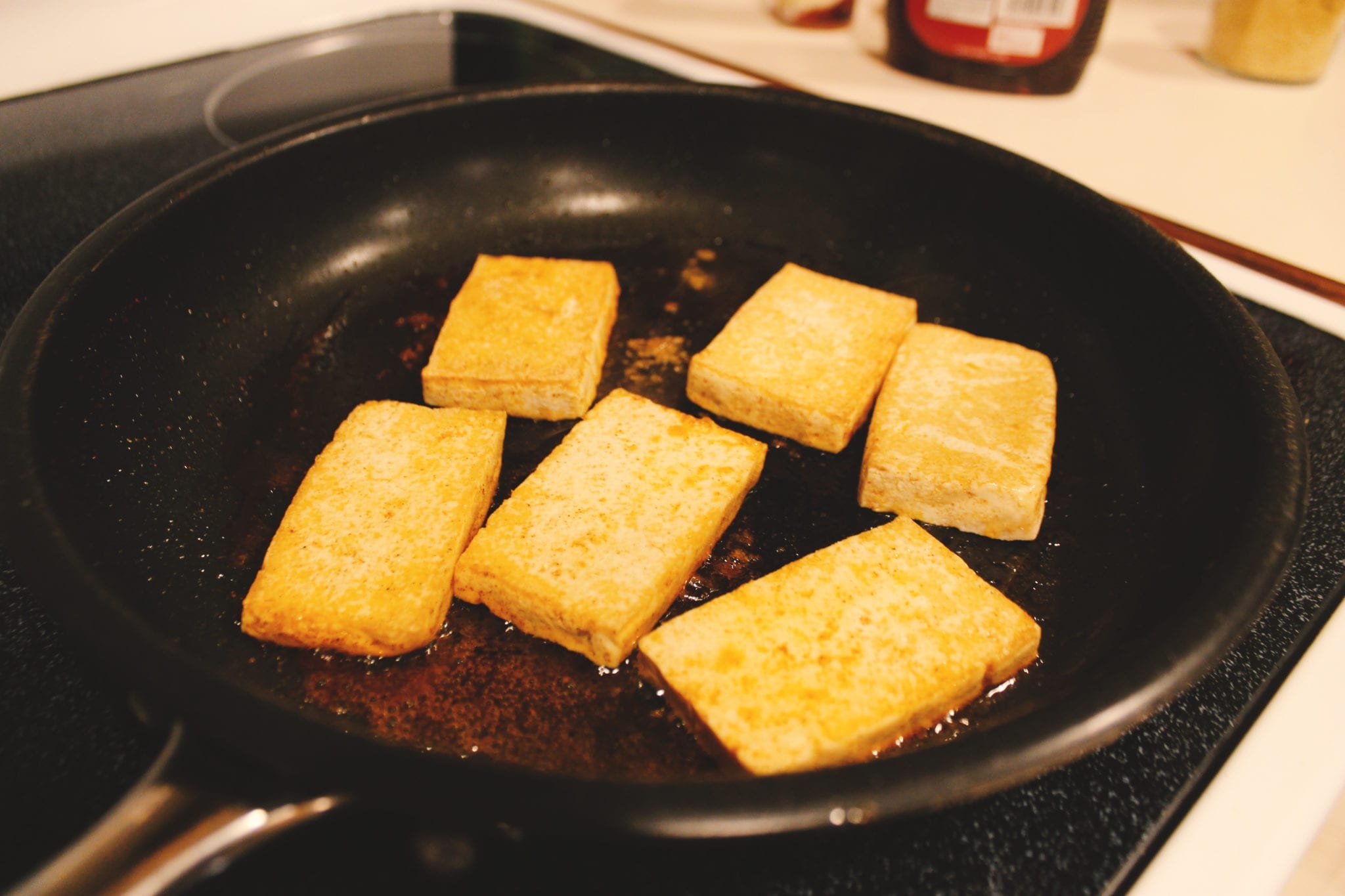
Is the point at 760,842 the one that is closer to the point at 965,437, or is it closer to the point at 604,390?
the point at 965,437

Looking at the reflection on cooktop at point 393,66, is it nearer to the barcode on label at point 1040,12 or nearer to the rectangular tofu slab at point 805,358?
the barcode on label at point 1040,12

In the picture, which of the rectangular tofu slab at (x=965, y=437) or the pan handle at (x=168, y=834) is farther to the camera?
the rectangular tofu slab at (x=965, y=437)

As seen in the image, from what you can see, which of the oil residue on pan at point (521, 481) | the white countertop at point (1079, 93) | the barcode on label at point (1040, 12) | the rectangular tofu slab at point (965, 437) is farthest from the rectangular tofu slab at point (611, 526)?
the barcode on label at point (1040, 12)

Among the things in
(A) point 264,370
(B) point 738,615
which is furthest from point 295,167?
(B) point 738,615

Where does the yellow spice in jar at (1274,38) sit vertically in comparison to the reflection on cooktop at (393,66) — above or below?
above

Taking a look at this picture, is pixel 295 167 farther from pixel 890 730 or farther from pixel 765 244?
pixel 890 730

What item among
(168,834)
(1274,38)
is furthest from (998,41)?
(168,834)

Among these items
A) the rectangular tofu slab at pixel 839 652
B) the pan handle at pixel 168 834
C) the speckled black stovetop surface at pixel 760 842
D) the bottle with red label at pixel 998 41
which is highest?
the bottle with red label at pixel 998 41
